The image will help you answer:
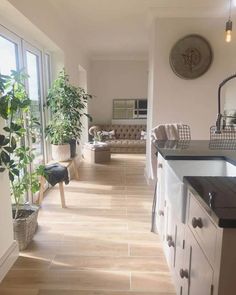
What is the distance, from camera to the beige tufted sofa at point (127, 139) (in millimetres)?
6668

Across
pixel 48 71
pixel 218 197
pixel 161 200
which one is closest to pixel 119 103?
pixel 48 71

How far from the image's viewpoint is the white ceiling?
322cm

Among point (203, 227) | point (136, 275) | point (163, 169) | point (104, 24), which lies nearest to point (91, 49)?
point (104, 24)

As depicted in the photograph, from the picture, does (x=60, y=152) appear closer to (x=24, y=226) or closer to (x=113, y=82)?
(x=24, y=226)

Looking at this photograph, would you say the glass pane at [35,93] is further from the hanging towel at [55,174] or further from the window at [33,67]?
the hanging towel at [55,174]

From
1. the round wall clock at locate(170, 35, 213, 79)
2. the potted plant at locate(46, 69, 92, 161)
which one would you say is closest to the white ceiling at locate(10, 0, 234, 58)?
the round wall clock at locate(170, 35, 213, 79)

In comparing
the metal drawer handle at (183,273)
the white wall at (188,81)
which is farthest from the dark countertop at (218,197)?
the white wall at (188,81)

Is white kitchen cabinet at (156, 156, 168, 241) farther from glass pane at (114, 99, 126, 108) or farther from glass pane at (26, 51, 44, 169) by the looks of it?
glass pane at (114, 99, 126, 108)

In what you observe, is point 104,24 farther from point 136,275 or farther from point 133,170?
point 136,275

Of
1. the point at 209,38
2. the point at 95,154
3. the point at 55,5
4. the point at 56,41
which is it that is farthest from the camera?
the point at 95,154

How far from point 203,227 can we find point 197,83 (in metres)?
3.17

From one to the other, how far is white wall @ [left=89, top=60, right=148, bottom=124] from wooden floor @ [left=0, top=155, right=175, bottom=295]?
14.0ft

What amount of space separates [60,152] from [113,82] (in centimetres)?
447

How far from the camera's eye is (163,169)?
2.05 metres
